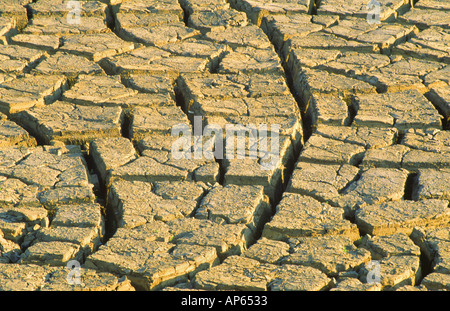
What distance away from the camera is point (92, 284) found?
2752 mm

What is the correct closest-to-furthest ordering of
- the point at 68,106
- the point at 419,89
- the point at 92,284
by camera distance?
1. the point at 92,284
2. the point at 68,106
3. the point at 419,89

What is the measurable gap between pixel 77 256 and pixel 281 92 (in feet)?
6.85

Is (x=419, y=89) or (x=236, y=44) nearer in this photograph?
(x=419, y=89)

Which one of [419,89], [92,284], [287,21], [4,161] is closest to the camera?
[92,284]

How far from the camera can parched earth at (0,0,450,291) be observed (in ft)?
9.57

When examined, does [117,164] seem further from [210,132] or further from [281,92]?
[281,92]

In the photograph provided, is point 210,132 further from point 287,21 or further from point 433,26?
point 433,26

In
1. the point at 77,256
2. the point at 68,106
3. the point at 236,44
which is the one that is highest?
the point at 236,44

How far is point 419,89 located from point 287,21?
1.47 metres

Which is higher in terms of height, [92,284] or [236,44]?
[236,44]

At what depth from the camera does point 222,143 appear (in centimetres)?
390

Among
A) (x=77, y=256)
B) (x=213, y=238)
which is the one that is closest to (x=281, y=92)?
(x=213, y=238)

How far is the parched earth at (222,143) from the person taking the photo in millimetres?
2916

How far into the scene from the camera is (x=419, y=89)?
4574mm
